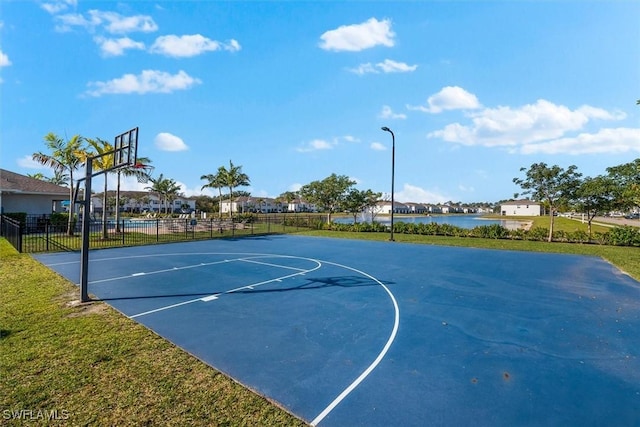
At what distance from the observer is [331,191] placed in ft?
113

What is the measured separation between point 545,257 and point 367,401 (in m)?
15.1

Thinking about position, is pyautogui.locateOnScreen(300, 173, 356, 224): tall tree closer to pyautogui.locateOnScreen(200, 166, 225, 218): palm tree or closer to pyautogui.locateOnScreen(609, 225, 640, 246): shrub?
pyautogui.locateOnScreen(200, 166, 225, 218): palm tree

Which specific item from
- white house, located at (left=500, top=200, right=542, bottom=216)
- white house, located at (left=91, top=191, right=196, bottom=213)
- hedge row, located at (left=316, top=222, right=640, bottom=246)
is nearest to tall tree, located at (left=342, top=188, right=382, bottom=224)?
hedge row, located at (left=316, top=222, right=640, bottom=246)

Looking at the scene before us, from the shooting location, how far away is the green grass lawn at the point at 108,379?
3363mm

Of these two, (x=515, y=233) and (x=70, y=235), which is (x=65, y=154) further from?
(x=515, y=233)

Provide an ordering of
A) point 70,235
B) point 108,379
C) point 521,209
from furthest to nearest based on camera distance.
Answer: point 521,209 → point 70,235 → point 108,379

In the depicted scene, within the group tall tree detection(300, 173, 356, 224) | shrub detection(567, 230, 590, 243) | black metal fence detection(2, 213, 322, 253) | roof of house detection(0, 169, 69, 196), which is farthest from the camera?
Answer: tall tree detection(300, 173, 356, 224)

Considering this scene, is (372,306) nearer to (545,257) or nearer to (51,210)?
(545,257)

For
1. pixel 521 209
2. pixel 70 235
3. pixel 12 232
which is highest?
pixel 521 209

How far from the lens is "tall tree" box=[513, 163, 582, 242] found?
20453 millimetres

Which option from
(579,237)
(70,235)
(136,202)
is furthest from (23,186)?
(136,202)
